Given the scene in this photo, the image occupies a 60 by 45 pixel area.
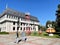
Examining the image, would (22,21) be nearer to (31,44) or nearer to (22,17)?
(22,17)

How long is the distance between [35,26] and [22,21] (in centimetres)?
1206

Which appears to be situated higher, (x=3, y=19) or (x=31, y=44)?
(x=3, y=19)

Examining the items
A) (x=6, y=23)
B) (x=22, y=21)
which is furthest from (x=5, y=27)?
(x=22, y=21)

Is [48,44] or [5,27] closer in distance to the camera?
[48,44]

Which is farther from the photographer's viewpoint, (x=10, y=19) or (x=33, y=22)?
(x=33, y=22)

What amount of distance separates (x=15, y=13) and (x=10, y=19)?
18.4ft

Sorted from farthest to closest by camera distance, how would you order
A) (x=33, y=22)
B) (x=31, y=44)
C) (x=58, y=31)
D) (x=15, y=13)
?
1. (x=33, y=22)
2. (x=15, y=13)
3. (x=58, y=31)
4. (x=31, y=44)

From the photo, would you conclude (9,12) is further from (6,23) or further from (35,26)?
(35,26)

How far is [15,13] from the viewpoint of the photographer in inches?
2618

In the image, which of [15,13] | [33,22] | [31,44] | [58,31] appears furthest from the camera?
[33,22]

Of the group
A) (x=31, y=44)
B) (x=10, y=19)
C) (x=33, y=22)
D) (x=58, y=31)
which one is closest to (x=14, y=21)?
(x=10, y=19)

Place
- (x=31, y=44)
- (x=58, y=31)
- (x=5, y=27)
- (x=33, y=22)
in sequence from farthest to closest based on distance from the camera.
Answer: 1. (x=33, y=22)
2. (x=5, y=27)
3. (x=58, y=31)
4. (x=31, y=44)

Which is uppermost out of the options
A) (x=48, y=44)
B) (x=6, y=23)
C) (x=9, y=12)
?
(x=9, y=12)

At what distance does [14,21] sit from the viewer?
6444 cm
